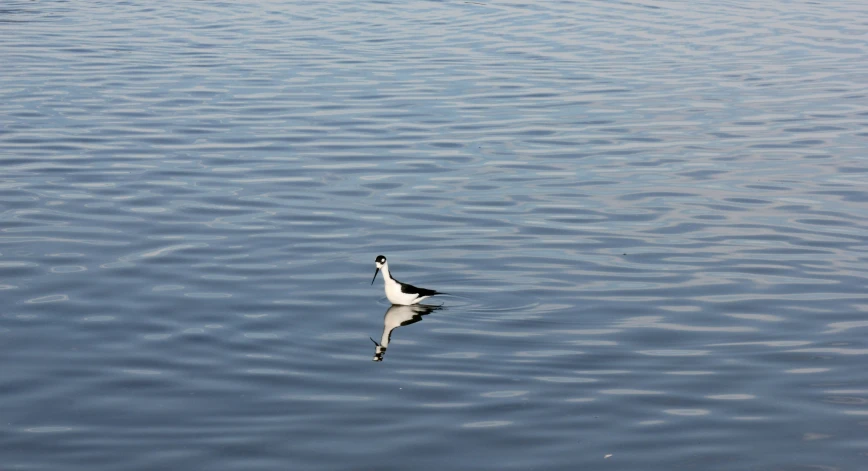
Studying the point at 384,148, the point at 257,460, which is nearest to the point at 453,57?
the point at 384,148

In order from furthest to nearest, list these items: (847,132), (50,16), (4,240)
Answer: (50,16)
(847,132)
(4,240)

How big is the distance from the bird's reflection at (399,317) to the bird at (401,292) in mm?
93

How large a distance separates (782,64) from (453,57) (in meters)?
9.60

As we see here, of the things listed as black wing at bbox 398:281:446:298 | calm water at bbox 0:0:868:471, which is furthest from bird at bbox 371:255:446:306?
calm water at bbox 0:0:868:471

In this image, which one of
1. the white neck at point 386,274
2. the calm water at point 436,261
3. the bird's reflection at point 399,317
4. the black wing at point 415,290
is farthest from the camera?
the white neck at point 386,274

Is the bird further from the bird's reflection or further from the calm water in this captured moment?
the calm water

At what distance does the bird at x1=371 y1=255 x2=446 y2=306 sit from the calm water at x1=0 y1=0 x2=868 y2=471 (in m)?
0.24

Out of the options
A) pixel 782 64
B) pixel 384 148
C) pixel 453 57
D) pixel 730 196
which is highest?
pixel 453 57

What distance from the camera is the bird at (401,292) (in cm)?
1521

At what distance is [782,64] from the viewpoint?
1350 inches

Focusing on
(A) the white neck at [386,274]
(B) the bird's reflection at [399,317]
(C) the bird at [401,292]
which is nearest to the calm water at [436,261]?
(B) the bird's reflection at [399,317]

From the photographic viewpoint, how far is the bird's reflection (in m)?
14.3

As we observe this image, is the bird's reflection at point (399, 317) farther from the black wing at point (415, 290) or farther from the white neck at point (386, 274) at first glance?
the white neck at point (386, 274)

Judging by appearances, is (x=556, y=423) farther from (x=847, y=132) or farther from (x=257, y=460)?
(x=847, y=132)
